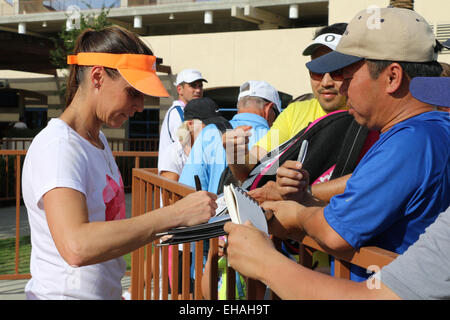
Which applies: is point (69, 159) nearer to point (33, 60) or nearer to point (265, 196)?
point (265, 196)

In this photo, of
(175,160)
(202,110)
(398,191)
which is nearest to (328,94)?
(398,191)

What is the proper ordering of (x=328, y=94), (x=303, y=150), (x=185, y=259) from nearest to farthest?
(x=303, y=150) < (x=185, y=259) < (x=328, y=94)

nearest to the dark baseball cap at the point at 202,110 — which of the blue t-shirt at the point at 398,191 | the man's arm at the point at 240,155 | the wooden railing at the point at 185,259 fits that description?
the wooden railing at the point at 185,259

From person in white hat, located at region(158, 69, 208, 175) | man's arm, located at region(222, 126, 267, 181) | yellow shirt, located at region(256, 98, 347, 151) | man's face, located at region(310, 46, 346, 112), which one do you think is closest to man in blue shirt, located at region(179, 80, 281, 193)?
yellow shirt, located at region(256, 98, 347, 151)

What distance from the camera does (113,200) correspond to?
2154 mm

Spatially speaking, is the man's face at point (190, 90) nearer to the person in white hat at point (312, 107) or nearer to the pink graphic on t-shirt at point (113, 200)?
the person in white hat at point (312, 107)

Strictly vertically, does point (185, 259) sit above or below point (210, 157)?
below

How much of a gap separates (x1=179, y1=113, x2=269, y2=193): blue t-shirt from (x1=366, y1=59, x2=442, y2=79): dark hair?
1.95 metres

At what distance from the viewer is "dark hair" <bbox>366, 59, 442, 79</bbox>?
5.76 ft

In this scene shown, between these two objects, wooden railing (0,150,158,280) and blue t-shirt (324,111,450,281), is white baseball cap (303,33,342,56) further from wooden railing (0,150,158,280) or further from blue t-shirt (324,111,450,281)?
wooden railing (0,150,158,280)

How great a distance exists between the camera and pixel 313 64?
2326 millimetres

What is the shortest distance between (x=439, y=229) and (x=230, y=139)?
186 centimetres

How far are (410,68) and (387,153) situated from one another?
1.31 ft

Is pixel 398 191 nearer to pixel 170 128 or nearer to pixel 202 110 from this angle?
pixel 202 110
